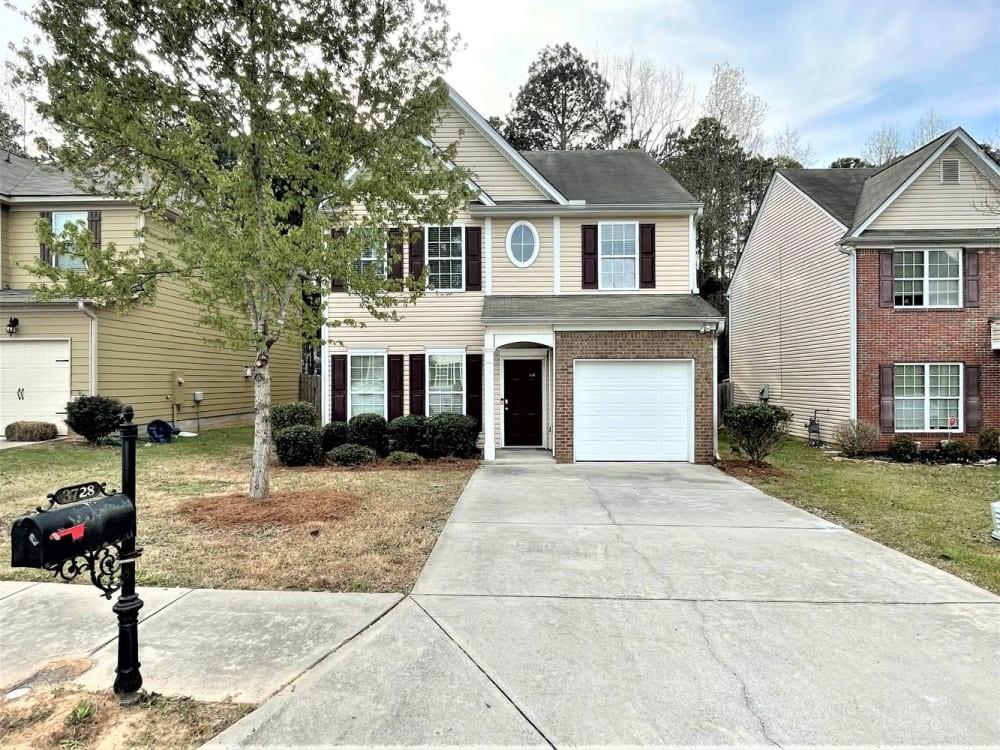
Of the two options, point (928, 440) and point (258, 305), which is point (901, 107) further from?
point (258, 305)

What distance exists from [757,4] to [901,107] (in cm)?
1552

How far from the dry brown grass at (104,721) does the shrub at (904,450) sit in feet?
47.9

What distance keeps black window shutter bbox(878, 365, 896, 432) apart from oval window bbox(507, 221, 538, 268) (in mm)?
8929

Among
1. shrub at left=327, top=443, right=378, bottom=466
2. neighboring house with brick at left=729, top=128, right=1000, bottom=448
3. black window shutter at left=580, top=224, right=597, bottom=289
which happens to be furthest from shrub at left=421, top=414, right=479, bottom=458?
neighboring house with brick at left=729, top=128, right=1000, bottom=448

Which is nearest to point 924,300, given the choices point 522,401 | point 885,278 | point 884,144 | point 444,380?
point 885,278

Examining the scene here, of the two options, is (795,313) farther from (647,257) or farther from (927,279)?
(647,257)

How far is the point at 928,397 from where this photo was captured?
1341 cm

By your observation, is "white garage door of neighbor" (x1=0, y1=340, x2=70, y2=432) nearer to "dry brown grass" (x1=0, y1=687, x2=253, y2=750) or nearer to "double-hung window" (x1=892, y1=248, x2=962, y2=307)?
"dry brown grass" (x1=0, y1=687, x2=253, y2=750)

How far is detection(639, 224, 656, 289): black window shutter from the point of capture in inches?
503

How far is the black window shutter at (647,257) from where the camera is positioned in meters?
12.8

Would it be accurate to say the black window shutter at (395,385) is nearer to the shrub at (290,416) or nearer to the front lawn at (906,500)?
the shrub at (290,416)

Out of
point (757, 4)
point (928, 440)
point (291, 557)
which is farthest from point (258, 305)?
point (928, 440)

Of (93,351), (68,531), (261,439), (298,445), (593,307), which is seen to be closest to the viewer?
(68,531)

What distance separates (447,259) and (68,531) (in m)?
10.9
